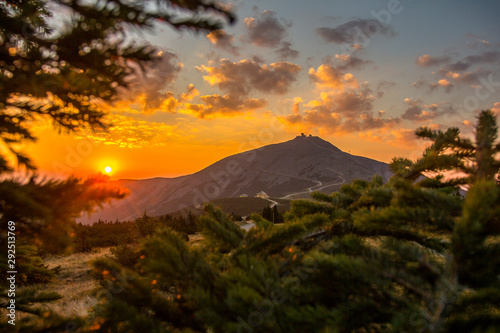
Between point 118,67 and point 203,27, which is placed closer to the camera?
point 203,27

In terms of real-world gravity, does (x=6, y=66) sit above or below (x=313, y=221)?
above

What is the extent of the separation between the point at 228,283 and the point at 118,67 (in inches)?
83.4

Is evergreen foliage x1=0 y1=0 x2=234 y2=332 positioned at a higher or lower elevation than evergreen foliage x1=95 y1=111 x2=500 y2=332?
higher

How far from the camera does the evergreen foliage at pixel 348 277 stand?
1.11 metres

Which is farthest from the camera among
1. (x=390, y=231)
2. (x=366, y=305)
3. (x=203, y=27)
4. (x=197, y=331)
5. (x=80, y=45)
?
(x=80, y=45)

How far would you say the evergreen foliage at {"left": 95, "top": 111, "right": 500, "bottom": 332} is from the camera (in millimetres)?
1107

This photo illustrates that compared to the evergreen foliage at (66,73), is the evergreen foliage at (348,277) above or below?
below

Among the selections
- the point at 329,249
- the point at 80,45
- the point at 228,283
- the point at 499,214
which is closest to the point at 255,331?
the point at 228,283

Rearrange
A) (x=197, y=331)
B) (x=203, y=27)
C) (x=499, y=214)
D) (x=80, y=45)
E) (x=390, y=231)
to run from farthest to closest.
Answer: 1. (x=80, y=45)
2. (x=203, y=27)
3. (x=390, y=231)
4. (x=197, y=331)
5. (x=499, y=214)

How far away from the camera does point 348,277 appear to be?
1255 millimetres

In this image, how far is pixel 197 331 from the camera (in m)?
1.48

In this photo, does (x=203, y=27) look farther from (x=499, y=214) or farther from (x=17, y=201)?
(x=499, y=214)

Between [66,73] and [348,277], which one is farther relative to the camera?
[66,73]

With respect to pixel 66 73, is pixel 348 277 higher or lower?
lower
